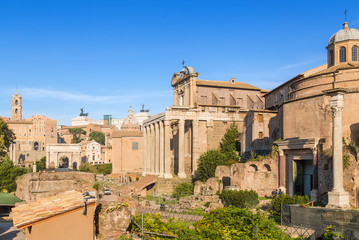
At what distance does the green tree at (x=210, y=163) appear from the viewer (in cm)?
4412

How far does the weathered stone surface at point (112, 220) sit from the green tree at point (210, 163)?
32.6 meters

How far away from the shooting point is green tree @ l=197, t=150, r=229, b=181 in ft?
145

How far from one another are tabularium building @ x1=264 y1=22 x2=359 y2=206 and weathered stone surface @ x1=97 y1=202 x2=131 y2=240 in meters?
17.4

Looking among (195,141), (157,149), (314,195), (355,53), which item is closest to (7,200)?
(314,195)

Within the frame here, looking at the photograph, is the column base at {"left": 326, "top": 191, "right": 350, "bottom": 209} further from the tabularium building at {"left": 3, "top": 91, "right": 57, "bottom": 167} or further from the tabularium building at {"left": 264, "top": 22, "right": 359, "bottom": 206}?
the tabularium building at {"left": 3, "top": 91, "right": 57, "bottom": 167}

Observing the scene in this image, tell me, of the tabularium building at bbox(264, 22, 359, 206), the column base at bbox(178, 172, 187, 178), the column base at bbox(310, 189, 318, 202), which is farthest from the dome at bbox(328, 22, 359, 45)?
the column base at bbox(178, 172, 187, 178)

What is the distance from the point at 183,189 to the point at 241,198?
1671 centimetres

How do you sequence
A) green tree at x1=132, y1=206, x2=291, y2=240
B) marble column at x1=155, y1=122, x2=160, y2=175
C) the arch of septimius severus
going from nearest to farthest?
green tree at x1=132, y1=206, x2=291, y2=240
the arch of septimius severus
marble column at x1=155, y1=122, x2=160, y2=175

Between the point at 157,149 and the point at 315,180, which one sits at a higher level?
the point at 157,149

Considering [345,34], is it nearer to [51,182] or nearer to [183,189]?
[183,189]

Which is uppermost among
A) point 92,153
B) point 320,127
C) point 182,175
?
point 320,127

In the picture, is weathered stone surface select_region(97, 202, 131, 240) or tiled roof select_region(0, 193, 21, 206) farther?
tiled roof select_region(0, 193, 21, 206)

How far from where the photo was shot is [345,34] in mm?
35781

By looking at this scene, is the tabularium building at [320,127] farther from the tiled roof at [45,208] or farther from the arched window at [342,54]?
the tiled roof at [45,208]
